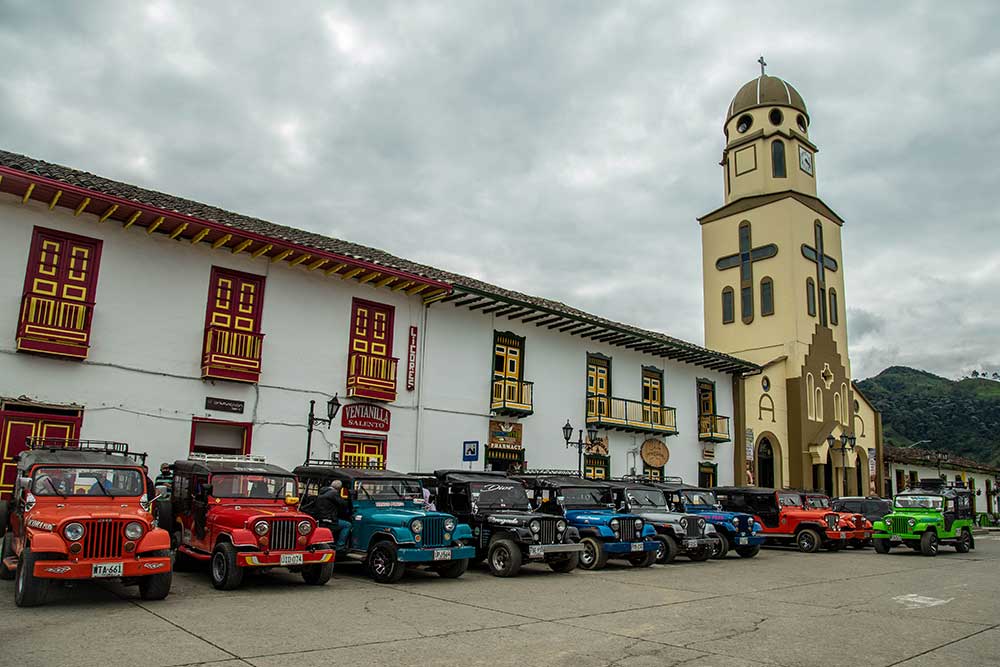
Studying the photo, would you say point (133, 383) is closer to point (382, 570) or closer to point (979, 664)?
point (382, 570)

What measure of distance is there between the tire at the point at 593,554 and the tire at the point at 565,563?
77 centimetres

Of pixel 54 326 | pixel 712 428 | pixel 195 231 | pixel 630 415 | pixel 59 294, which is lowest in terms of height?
pixel 712 428

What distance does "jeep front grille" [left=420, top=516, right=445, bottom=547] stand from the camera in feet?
39.8

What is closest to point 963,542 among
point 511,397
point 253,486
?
point 511,397

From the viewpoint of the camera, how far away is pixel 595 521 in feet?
49.8

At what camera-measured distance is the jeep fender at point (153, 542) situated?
→ 923 centimetres

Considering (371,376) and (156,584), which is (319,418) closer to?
(371,376)

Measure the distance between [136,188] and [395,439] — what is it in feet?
28.7

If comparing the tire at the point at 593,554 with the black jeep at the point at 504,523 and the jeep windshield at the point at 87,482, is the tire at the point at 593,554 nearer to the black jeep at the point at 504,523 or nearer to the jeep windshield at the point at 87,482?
the black jeep at the point at 504,523

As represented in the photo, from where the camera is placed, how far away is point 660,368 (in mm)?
28672

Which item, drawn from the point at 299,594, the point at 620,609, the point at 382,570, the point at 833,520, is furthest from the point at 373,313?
the point at 833,520

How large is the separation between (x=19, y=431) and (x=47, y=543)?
698 centimetres

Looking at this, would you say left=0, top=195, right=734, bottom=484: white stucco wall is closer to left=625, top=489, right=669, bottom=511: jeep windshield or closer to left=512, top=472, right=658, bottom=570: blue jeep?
left=512, top=472, right=658, bottom=570: blue jeep

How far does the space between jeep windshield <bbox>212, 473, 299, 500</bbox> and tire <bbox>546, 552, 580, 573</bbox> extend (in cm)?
488
